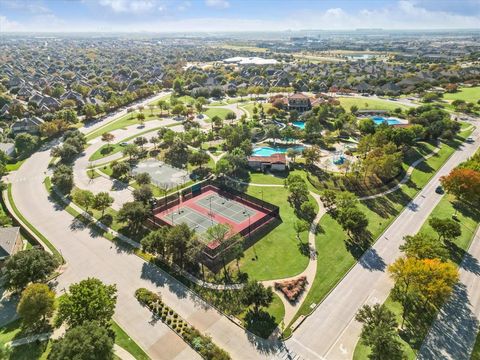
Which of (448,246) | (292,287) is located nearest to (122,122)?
(292,287)

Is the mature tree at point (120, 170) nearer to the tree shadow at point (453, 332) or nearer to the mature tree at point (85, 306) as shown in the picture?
the mature tree at point (85, 306)

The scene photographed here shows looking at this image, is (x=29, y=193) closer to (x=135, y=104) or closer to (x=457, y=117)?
(x=135, y=104)

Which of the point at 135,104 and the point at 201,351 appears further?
the point at 135,104

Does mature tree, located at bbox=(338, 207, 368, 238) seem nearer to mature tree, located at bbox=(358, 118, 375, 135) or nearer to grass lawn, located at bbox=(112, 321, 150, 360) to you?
grass lawn, located at bbox=(112, 321, 150, 360)

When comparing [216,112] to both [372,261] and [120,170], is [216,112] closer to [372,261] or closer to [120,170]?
[120,170]

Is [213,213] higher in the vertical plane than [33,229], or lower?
higher

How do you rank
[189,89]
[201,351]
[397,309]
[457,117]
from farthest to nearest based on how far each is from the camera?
1. [189,89]
2. [457,117]
3. [397,309]
4. [201,351]

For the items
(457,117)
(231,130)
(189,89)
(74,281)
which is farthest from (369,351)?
(189,89)
